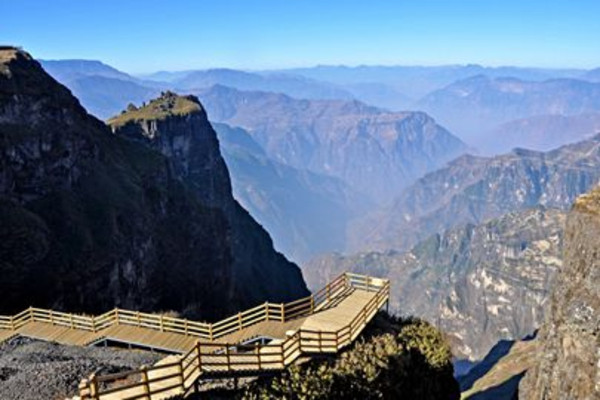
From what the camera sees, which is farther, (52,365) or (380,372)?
(52,365)

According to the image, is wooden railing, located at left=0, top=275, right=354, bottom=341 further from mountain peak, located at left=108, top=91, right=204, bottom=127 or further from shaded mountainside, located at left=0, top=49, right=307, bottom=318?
mountain peak, located at left=108, top=91, right=204, bottom=127

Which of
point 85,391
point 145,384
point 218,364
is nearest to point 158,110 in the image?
point 218,364

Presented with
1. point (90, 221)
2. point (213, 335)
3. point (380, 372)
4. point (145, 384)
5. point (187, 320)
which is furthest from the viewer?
point (90, 221)

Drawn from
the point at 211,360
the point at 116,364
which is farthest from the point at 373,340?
the point at 116,364

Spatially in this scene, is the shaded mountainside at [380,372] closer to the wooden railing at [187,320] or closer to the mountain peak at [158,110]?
the wooden railing at [187,320]

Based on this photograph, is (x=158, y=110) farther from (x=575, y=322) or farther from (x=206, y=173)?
(x=575, y=322)

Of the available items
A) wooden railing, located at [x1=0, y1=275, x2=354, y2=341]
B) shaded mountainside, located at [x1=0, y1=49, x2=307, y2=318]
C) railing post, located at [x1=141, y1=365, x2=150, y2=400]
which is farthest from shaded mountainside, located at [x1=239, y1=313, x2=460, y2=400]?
shaded mountainside, located at [x1=0, y1=49, x2=307, y2=318]


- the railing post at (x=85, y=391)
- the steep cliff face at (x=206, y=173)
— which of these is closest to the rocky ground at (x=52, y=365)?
the railing post at (x=85, y=391)
